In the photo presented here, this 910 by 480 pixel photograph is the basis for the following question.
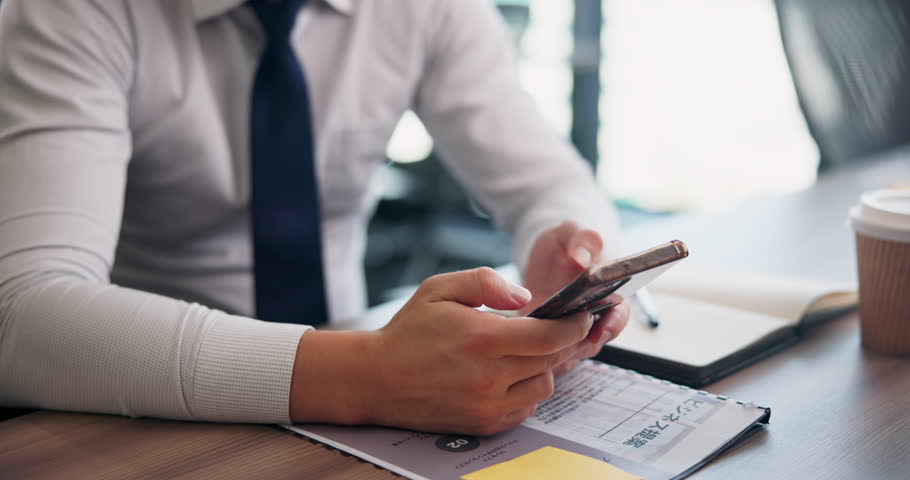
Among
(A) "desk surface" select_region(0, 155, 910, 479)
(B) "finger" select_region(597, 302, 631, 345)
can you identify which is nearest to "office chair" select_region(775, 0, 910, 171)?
(A) "desk surface" select_region(0, 155, 910, 479)

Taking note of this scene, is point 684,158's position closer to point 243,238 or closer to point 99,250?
point 243,238

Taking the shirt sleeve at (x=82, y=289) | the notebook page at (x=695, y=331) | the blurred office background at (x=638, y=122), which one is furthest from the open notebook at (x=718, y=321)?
the blurred office background at (x=638, y=122)

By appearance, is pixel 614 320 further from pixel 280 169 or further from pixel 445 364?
pixel 280 169

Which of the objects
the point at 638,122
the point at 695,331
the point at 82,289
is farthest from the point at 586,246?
the point at 638,122

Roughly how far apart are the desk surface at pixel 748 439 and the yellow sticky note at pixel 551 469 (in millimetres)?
62

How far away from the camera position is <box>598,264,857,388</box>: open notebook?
28.8 inches

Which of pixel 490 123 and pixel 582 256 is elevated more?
pixel 490 123

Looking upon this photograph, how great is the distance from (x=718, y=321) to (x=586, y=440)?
0.98 feet

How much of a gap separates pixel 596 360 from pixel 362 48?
23.4 inches

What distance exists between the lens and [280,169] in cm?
101

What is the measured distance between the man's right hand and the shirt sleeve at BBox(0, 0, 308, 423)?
0.04 metres

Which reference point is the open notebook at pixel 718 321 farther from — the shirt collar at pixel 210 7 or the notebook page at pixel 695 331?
the shirt collar at pixel 210 7

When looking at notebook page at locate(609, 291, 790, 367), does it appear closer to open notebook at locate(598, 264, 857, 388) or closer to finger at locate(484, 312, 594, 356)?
open notebook at locate(598, 264, 857, 388)

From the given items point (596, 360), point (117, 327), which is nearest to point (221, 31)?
point (117, 327)
